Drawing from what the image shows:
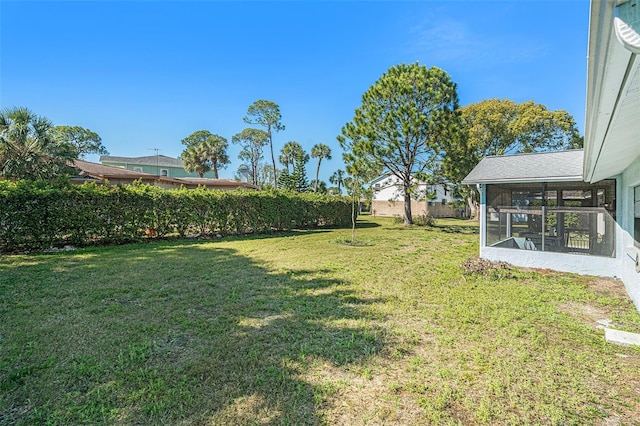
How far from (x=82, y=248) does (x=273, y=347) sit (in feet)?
29.0

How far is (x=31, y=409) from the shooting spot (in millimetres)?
2287

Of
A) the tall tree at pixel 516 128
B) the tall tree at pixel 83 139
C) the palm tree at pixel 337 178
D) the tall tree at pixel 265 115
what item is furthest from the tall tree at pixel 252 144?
the tall tree at pixel 516 128

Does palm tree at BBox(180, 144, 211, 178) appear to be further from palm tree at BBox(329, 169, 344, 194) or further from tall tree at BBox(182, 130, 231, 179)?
palm tree at BBox(329, 169, 344, 194)

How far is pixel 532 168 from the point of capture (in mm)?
8742

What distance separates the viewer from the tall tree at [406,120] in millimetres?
18641

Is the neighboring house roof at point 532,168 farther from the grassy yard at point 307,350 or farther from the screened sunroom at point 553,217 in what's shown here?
the grassy yard at point 307,350

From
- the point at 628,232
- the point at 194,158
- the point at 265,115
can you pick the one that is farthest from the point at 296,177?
the point at 628,232

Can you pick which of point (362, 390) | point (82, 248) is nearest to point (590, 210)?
point (362, 390)

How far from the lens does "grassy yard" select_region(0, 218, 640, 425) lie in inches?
92.6

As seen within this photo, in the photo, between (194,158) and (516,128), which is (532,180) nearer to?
(516,128)

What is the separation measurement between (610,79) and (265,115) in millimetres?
38606

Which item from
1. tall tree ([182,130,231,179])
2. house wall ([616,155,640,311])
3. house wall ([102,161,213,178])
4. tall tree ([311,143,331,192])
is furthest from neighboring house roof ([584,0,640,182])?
tall tree ([311,143,331,192])

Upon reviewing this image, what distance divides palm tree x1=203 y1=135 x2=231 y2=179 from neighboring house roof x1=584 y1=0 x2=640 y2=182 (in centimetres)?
3827

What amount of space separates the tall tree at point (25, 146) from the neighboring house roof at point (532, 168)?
58.3ft
